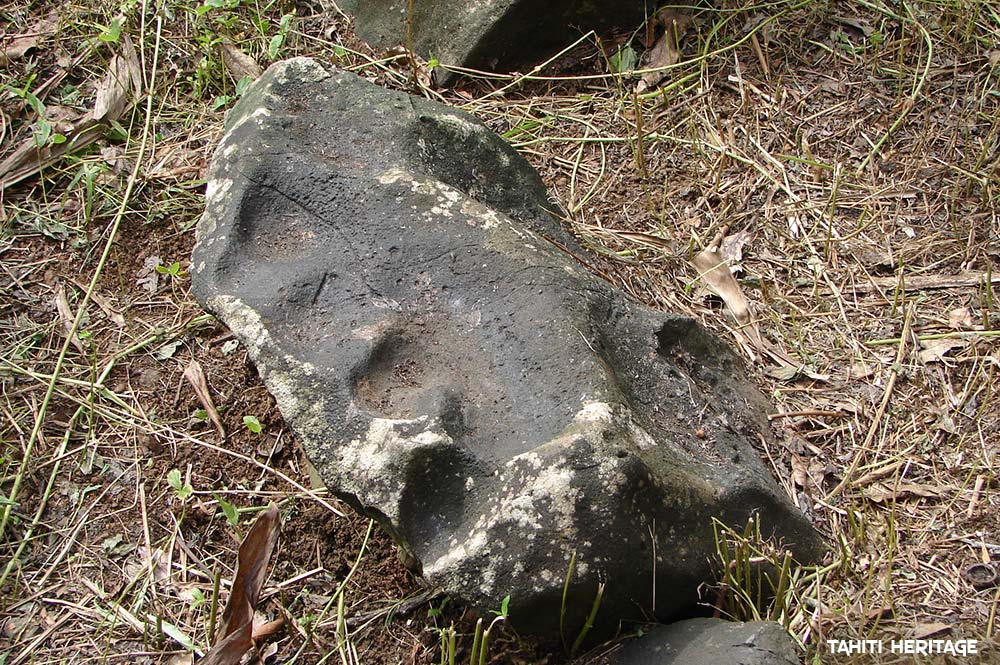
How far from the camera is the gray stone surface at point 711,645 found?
162 cm

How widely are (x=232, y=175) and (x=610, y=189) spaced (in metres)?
1.15

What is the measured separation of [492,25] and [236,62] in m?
0.85

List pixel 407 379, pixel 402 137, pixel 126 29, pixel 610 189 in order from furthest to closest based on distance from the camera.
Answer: pixel 126 29 < pixel 610 189 < pixel 402 137 < pixel 407 379

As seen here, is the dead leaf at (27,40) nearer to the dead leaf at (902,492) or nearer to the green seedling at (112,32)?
the green seedling at (112,32)

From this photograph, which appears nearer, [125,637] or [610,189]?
[125,637]

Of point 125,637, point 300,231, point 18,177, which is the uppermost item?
point 300,231

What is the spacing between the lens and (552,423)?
→ 177cm

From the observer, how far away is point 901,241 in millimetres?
2617

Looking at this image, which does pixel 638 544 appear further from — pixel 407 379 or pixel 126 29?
pixel 126 29

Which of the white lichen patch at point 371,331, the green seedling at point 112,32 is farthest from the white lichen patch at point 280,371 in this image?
the green seedling at point 112,32

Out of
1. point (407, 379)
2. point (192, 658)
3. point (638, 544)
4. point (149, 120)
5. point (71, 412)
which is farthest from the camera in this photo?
point (149, 120)

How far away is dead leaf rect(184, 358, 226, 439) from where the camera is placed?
2424 millimetres

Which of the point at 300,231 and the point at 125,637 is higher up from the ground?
the point at 300,231

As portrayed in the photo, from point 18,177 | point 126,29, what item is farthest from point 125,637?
point 126,29
